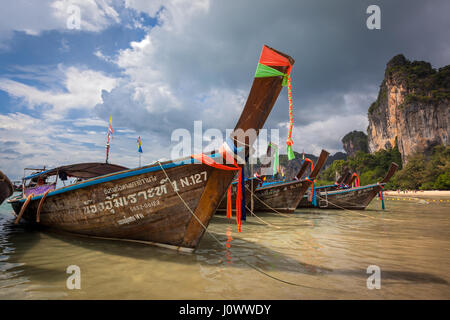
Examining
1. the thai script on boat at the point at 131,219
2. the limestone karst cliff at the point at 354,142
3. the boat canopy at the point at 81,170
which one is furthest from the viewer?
the limestone karst cliff at the point at 354,142

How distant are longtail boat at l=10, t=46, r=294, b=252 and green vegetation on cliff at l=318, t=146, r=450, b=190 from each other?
2003 inches

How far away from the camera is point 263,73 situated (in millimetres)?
3869

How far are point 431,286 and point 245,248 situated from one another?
116 inches

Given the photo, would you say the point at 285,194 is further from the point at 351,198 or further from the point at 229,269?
the point at 229,269

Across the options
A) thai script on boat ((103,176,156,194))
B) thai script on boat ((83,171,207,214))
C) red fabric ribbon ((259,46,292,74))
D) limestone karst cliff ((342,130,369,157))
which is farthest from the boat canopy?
limestone karst cliff ((342,130,369,157))

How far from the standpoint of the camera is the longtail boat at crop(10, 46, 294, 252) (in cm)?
403

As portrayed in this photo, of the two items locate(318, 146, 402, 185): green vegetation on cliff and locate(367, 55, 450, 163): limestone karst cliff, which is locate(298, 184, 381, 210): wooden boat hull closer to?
locate(318, 146, 402, 185): green vegetation on cliff

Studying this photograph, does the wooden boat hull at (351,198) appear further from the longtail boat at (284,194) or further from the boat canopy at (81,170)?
the boat canopy at (81,170)

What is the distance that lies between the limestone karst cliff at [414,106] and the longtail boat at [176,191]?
7033cm

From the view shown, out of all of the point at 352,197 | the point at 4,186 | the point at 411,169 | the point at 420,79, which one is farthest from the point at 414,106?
the point at 4,186

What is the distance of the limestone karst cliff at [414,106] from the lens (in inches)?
2243

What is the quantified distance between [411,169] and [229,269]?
198ft

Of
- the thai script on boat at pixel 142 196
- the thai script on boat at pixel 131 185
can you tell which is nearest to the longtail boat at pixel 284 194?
the thai script on boat at pixel 142 196
